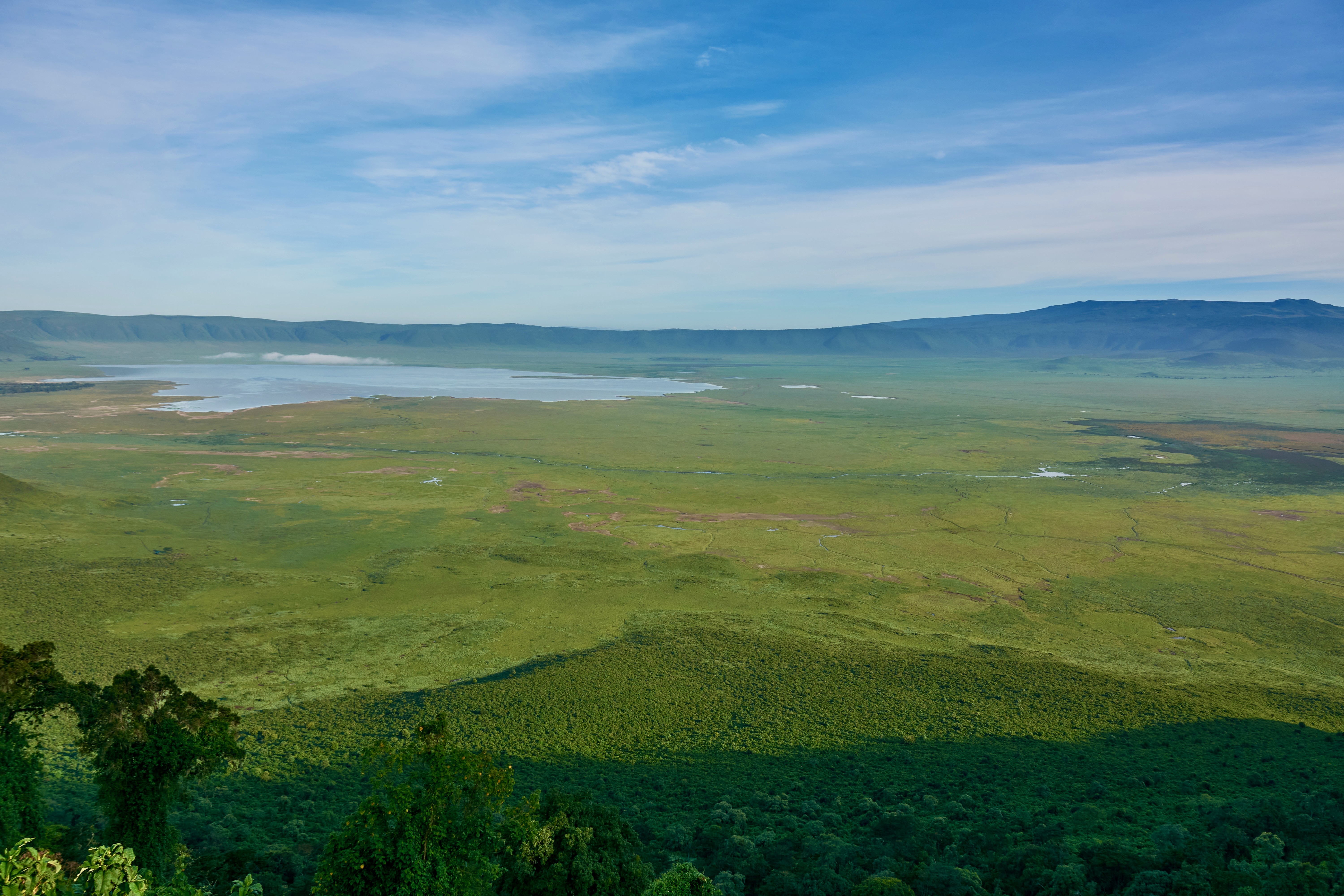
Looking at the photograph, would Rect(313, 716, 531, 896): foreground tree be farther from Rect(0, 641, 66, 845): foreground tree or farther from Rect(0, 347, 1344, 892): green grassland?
Rect(0, 641, 66, 845): foreground tree

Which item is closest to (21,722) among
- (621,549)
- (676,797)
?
(676,797)

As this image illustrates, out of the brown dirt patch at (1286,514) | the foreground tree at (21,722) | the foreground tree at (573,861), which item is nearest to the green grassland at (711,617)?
the brown dirt patch at (1286,514)

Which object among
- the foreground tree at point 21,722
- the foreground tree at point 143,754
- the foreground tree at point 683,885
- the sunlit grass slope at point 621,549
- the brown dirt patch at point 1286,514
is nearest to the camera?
the foreground tree at point 683,885

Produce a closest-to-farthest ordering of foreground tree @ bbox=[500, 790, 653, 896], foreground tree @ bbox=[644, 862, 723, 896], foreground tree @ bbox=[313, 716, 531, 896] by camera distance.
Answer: foreground tree @ bbox=[313, 716, 531, 896]
foreground tree @ bbox=[644, 862, 723, 896]
foreground tree @ bbox=[500, 790, 653, 896]

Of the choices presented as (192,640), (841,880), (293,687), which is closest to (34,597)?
(192,640)

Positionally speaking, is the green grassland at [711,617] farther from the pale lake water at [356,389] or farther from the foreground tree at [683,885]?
the pale lake water at [356,389]

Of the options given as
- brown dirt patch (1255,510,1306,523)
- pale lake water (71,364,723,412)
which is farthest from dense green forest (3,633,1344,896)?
pale lake water (71,364,723,412)
